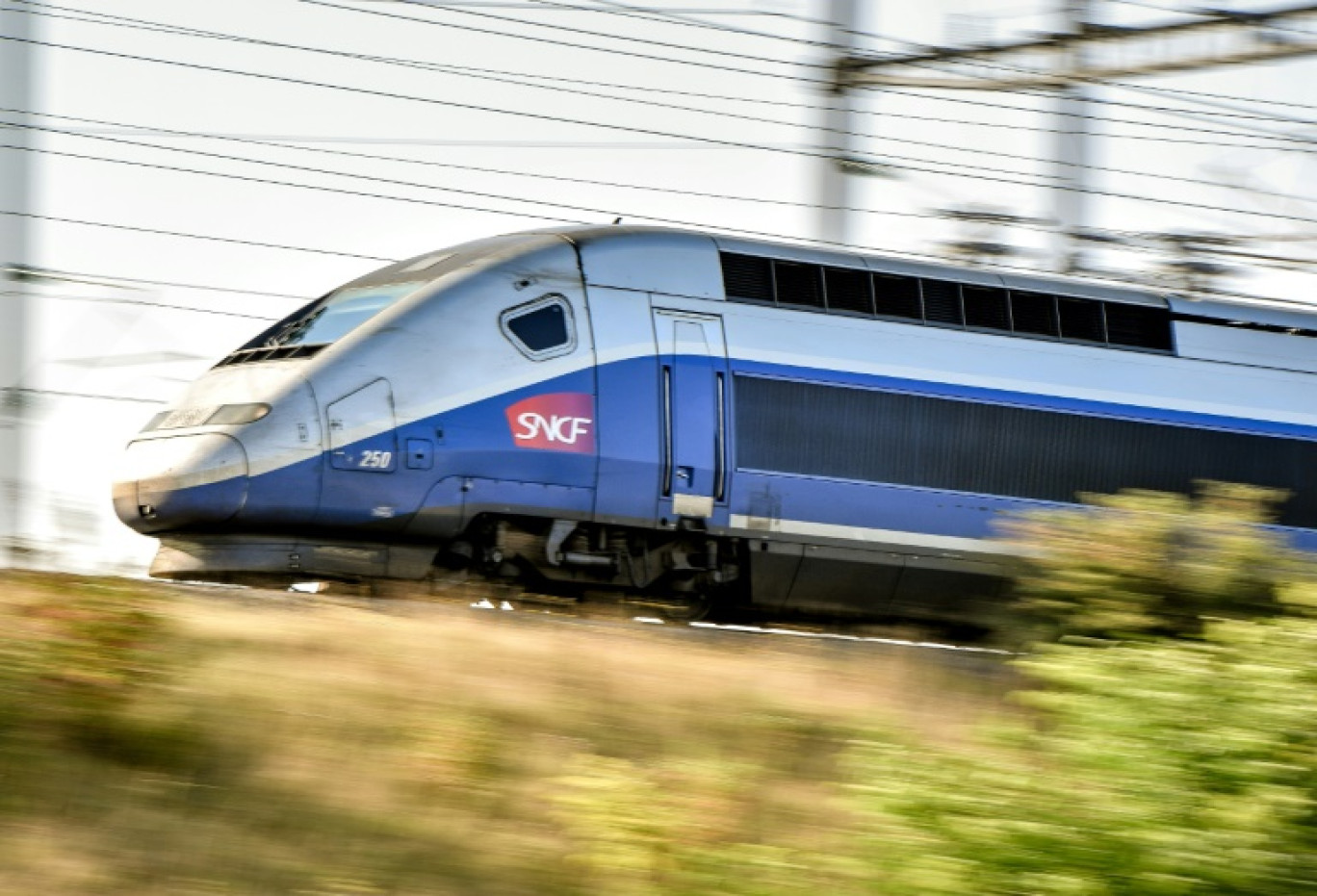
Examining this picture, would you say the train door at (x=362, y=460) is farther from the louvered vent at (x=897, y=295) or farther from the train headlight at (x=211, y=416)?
the louvered vent at (x=897, y=295)

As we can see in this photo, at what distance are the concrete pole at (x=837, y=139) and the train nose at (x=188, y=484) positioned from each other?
4607 millimetres

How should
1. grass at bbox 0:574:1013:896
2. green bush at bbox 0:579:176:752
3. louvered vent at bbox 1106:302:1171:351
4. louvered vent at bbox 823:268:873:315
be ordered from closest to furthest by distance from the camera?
grass at bbox 0:574:1013:896
green bush at bbox 0:579:176:752
louvered vent at bbox 823:268:873:315
louvered vent at bbox 1106:302:1171:351

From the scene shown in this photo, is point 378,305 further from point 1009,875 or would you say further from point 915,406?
point 1009,875

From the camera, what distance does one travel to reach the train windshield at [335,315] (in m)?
12.1

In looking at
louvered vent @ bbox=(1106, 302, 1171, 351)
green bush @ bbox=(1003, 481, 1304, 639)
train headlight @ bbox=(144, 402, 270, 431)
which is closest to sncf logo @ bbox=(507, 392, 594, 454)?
train headlight @ bbox=(144, 402, 270, 431)

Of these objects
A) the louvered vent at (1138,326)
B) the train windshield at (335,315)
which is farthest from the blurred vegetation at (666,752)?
the louvered vent at (1138,326)

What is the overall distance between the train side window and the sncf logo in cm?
31

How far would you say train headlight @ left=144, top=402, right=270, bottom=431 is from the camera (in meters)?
11.5

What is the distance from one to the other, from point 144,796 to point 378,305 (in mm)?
6828

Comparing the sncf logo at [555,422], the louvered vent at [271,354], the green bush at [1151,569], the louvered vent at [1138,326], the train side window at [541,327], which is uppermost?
the louvered vent at [1138,326]

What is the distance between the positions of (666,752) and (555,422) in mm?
5304

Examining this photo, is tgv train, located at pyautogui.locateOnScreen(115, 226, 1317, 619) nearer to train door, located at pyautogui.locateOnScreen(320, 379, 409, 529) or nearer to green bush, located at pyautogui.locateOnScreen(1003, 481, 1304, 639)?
train door, located at pyautogui.locateOnScreen(320, 379, 409, 529)

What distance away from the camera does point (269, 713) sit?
6301 mm

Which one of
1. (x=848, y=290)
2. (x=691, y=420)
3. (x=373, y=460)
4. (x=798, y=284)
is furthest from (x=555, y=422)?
(x=848, y=290)
